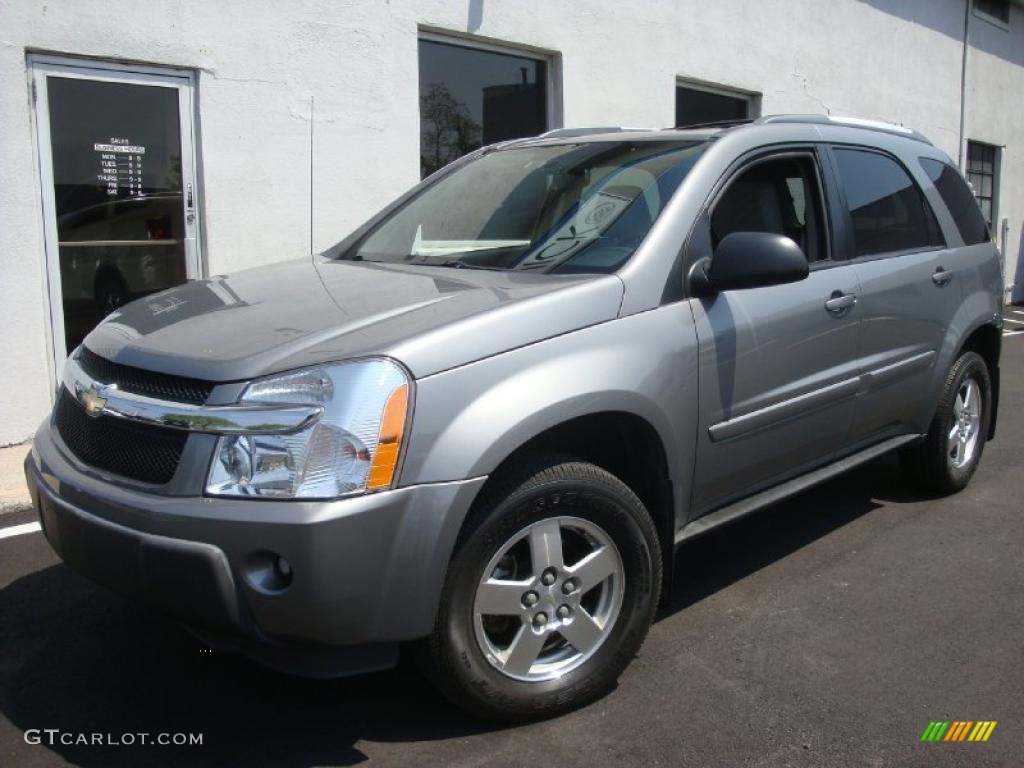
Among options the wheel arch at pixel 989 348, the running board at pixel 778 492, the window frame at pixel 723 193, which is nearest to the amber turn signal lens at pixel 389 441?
the window frame at pixel 723 193

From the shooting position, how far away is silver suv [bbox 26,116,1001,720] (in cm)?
240

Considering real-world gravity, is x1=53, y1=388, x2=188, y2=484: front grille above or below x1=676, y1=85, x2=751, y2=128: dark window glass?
below

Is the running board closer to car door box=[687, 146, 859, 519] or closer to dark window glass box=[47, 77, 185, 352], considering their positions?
car door box=[687, 146, 859, 519]

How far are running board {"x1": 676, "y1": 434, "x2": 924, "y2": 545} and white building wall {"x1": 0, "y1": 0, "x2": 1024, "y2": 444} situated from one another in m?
4.34

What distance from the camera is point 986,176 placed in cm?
1595

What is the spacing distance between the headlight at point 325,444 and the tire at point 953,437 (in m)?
3.28


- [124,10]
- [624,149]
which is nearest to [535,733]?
[624,149]

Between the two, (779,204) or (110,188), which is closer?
(779,204)

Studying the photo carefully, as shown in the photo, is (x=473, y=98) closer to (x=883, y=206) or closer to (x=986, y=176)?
→ (x=883, y=206)

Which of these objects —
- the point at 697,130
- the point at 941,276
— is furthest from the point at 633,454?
the point at 941,276

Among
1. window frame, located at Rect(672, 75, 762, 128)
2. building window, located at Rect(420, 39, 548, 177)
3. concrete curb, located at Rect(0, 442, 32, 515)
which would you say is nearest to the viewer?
concrete curb, located at Rect(0, 442, 32, 515)

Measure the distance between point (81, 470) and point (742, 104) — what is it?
970 cm

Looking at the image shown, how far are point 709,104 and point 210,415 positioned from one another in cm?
917

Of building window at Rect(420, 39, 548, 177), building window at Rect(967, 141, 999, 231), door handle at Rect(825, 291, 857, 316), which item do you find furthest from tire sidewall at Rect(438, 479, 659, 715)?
building window at Rect(967, 141, 999, 231)
